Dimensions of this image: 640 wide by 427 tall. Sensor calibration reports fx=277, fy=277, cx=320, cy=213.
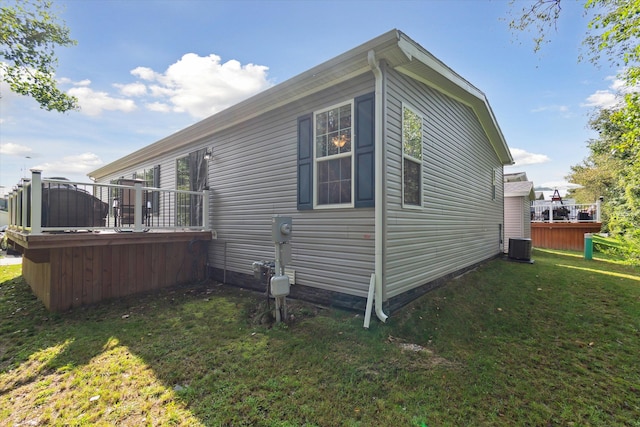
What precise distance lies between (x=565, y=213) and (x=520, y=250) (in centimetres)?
897

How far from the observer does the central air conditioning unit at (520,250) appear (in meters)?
8.64

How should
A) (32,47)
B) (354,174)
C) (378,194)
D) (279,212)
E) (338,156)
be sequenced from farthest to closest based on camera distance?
(32,47) < (279,212) < (338,156) < (354,174) < (378,194)

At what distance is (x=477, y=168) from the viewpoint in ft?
25.3

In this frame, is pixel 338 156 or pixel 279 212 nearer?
pixel 338 156

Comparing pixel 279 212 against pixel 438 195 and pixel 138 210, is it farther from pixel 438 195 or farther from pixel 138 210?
pixel 438 195

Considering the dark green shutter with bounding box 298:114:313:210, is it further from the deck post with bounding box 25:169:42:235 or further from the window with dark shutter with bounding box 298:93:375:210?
the deck post with bounding box 25:169:42:235

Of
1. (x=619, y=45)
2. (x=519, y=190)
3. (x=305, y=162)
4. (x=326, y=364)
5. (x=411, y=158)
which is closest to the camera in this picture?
(x=326, y=364)

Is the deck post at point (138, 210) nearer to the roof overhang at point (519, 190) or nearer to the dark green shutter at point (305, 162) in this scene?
the dark green shutter at point (305, 162)

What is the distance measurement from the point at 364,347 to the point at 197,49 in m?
8.98

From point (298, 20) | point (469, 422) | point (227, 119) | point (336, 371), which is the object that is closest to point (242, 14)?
point (298, 20)

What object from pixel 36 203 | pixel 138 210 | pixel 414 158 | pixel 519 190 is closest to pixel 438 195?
pixel 414 158

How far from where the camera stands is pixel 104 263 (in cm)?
515

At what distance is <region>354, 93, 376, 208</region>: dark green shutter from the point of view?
12.6 feet

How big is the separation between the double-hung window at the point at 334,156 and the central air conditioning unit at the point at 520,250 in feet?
24.9
